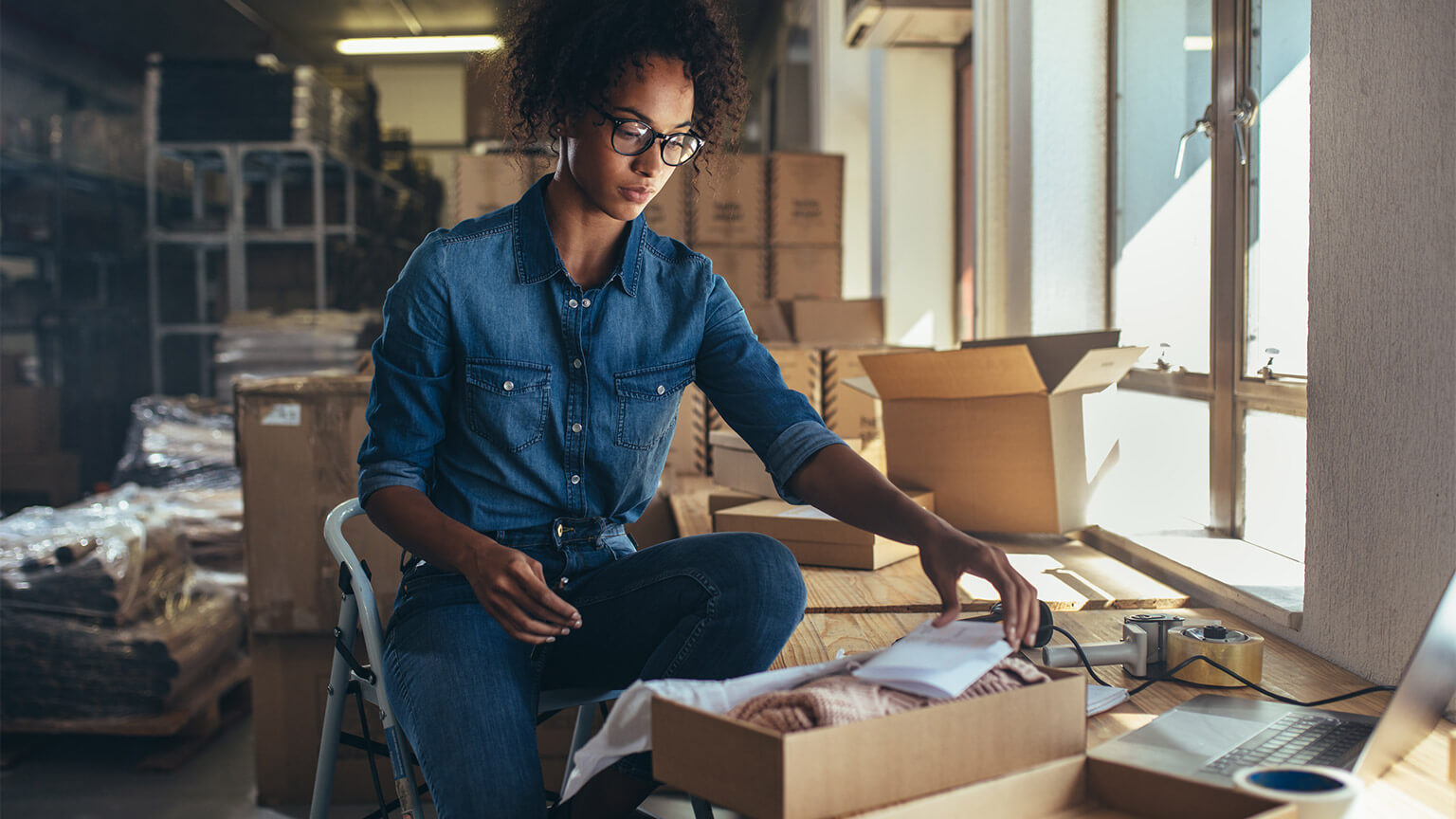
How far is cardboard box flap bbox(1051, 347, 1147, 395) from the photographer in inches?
77.2

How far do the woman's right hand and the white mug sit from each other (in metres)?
0.60

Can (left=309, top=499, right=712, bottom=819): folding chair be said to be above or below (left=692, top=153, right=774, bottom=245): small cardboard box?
below

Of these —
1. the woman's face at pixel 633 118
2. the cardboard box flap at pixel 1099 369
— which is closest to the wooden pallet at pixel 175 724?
the woman's face at pixel 633 118

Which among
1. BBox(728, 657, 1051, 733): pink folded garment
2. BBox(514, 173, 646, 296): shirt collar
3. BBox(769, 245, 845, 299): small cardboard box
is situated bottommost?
BBox(728, 657, 1051, 733): pink folded garment

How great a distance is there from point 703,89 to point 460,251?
0.40 metres

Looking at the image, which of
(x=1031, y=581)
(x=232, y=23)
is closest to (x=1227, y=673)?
(x=1031, y=581)

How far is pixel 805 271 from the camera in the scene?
412 centimetres

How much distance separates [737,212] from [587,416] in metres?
2.84

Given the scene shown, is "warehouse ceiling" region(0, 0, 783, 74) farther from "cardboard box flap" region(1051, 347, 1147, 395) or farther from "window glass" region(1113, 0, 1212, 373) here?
"cardboard box flap" region(1051, 347, 1147, 395)

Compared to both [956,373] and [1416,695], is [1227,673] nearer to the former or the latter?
[1416,695]

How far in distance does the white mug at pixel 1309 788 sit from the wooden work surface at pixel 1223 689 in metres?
0.13

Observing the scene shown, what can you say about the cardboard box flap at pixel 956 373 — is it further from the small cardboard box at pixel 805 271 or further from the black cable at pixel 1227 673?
the small cardboard box at pixel 805 271

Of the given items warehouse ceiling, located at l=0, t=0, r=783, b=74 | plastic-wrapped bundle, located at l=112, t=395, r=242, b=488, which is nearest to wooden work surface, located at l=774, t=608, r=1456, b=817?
plastic-wrapped bundle, located at l=112, t=395, r=242, b=488

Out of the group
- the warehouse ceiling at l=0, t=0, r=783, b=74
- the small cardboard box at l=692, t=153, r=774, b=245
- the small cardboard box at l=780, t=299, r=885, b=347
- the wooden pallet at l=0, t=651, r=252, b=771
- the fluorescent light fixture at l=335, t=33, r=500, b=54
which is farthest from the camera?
the fluorescent light fixture at l=335, t=33, r=500, b=54
